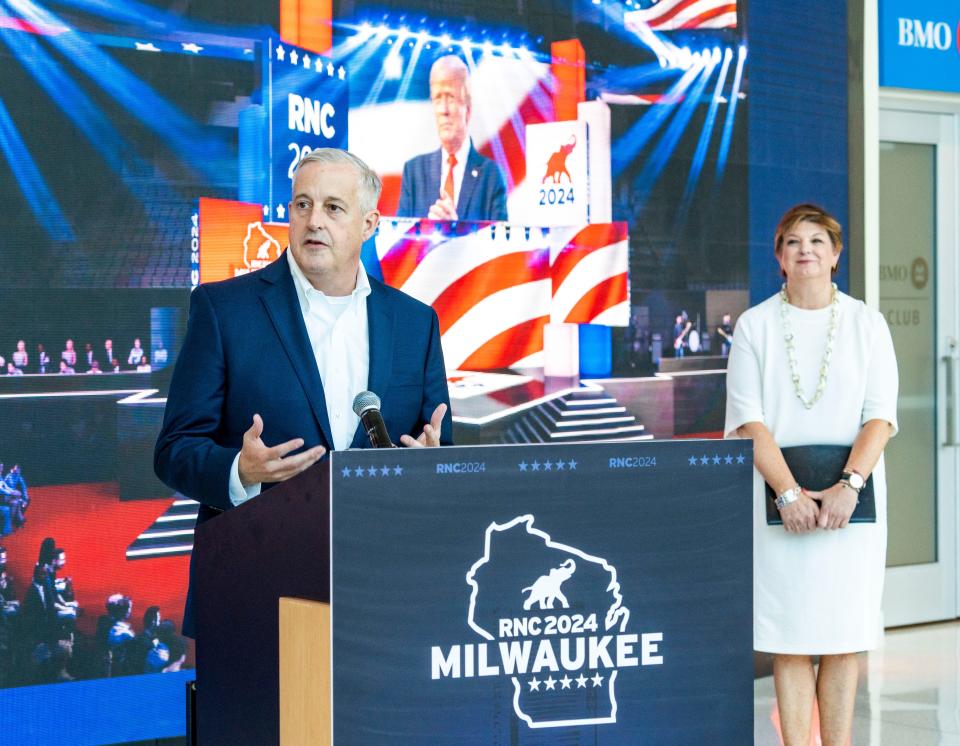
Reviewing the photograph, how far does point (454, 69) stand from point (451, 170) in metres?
0.36

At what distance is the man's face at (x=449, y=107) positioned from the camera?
4.70 meters

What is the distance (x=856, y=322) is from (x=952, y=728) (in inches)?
75.4

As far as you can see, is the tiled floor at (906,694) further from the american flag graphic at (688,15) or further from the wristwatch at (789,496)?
the american flag graphic at (688,15)

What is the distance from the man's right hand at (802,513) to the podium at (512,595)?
6.42 ft

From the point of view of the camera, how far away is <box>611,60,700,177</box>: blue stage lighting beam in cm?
518

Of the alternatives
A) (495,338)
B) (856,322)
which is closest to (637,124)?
(495,338)

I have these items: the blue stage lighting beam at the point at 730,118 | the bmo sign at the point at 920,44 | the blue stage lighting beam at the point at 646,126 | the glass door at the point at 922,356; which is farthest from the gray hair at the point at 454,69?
the glass door at the point at 922,356

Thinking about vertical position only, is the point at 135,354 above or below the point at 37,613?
above

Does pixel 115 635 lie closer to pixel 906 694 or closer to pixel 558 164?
pixel 558 164

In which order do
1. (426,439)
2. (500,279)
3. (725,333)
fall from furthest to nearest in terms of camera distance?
(725,333) < (500,279) < (426,439)

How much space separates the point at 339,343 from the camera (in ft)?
8.20

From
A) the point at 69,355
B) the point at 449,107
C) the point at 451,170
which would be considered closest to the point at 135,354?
the point at 69,355

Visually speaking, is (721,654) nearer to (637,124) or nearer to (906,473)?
(637,124)

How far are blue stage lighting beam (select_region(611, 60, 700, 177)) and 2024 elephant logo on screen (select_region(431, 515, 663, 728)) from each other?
3682 millimetres
